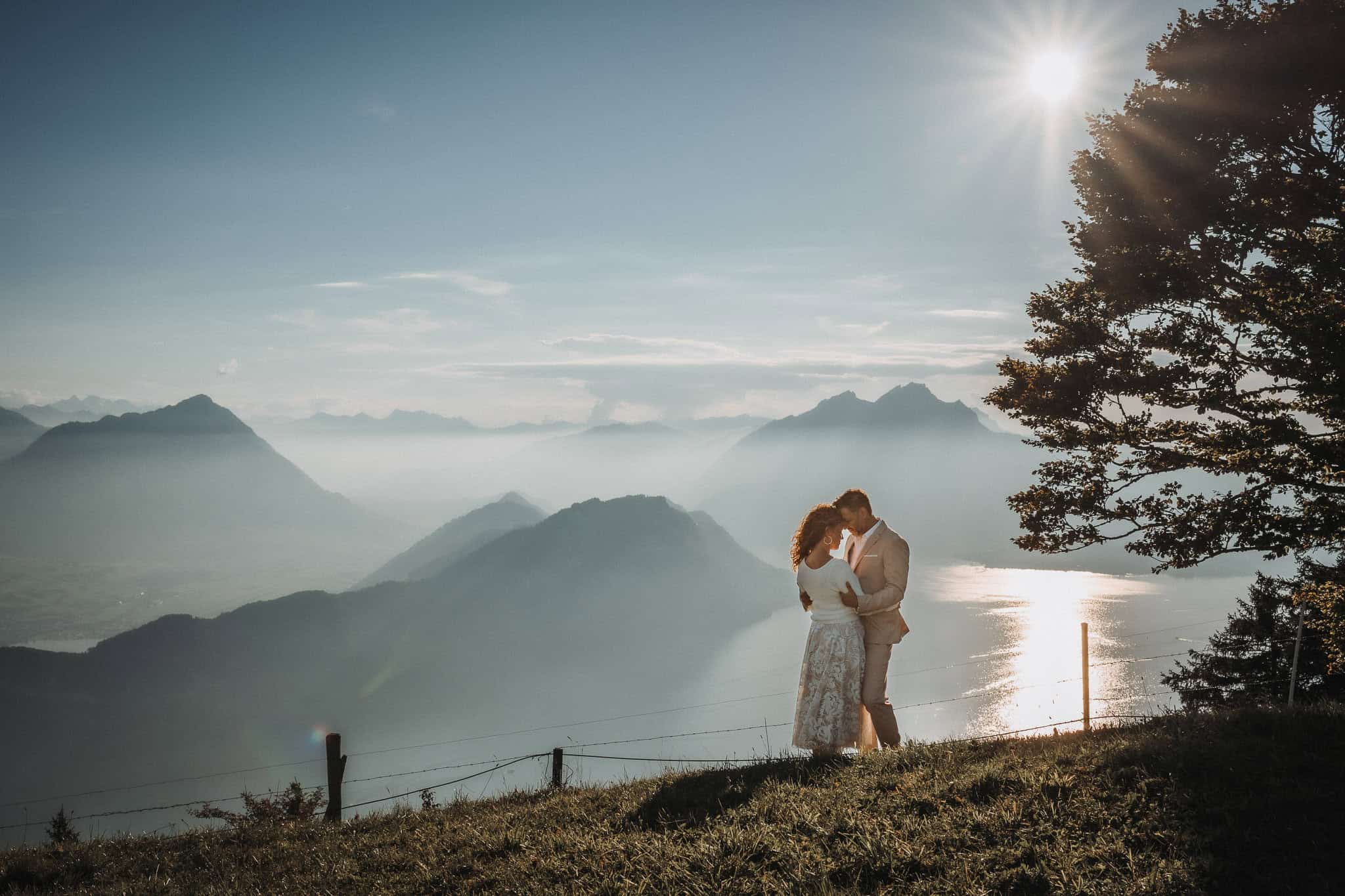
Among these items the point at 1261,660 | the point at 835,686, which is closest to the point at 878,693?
the point at 835,686

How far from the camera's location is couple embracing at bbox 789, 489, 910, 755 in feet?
24.5

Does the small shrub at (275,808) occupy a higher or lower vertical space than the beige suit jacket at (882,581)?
lower

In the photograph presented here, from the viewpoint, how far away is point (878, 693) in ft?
24.7

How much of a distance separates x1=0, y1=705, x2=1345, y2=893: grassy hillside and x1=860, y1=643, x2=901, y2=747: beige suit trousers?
77 cm

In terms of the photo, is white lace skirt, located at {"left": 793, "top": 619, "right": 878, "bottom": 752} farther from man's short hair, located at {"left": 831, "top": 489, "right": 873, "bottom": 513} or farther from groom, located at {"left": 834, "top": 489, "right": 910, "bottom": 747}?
man's short hair, located at {"left": 831, "top": 489, "right": 873, "bottom": 513}

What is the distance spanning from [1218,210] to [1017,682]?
12167 cm

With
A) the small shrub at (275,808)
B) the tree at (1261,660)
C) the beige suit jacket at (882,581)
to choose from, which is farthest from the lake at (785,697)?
the beige suit jacket at (882,581)

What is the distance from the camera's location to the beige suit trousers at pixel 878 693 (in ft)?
24.7

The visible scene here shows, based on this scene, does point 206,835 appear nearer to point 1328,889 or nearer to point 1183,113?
point 1328,889

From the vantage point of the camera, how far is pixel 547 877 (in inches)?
195

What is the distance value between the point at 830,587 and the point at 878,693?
44.9 inches

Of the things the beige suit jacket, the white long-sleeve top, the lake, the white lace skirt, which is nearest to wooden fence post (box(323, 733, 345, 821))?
the white lace skirt

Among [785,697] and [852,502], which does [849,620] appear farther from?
[785,697]

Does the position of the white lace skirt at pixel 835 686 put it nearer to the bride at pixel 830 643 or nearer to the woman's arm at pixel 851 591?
the bride at pixel 830 643
